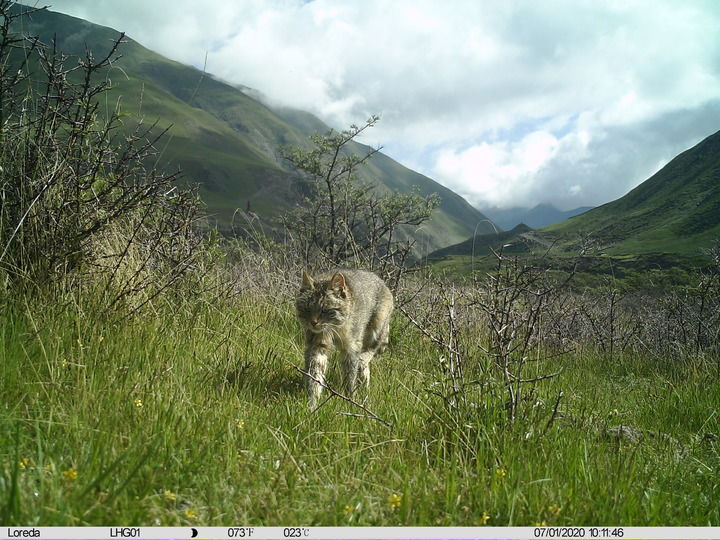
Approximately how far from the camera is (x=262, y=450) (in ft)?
8.18

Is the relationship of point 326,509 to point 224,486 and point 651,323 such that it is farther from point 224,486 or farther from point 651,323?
point 651,323

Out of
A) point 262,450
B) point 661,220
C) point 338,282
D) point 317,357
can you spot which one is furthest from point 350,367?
point 661,220

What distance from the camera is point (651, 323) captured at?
8.95 meters

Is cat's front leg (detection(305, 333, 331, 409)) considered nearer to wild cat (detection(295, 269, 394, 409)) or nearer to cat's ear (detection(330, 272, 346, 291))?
wild cat (detection(295, 269, 394, 409))

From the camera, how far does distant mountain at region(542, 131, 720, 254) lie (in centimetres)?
3506

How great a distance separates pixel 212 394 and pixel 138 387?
0.52 metres

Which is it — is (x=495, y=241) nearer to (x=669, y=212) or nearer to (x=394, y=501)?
(x=394, y=501)

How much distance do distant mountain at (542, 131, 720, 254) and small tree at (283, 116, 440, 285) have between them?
1439 cm

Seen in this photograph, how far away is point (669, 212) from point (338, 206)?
50236 millimetres

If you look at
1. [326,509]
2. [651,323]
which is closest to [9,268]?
[326,509]

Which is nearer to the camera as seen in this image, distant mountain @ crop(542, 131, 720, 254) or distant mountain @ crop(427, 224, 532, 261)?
distant mountain @ crop(427, 224, 532, 261)

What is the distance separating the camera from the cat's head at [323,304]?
4516 mm

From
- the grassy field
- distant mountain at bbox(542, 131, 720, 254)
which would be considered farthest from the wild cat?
distant mountain at bbox(542, 131, 720, 254)

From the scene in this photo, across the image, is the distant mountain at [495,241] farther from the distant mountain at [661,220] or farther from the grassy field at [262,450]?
the grassy field at [262,450]
